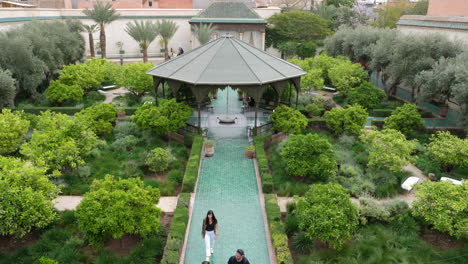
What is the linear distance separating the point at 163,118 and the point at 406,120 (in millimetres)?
Answer: 13869

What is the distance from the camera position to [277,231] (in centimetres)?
1102

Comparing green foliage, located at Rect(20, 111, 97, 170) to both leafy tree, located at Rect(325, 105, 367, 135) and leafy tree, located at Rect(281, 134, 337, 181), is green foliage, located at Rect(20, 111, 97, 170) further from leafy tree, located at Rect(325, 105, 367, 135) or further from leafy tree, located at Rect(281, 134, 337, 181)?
leafy tree, located at Rect(325, 105, 367, 135)

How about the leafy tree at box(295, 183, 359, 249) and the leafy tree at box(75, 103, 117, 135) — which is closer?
the leafy tree at box(295, 183, 359, 249)

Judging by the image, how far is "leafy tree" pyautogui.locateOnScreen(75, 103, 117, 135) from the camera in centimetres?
1844

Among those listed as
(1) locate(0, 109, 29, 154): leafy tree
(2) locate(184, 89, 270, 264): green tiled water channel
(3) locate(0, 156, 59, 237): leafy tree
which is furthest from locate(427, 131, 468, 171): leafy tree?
(1) locate(0, 109, 29, 154): leafy tree

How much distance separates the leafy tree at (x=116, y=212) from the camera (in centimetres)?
958

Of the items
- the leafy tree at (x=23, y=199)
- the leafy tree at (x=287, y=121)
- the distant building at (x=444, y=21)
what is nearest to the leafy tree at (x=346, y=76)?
the distant building at (x=444, y=21)

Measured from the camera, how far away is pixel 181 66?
66.1ft

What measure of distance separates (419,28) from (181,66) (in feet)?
77.9

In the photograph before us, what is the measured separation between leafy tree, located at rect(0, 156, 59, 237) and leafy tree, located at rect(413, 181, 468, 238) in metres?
11.9

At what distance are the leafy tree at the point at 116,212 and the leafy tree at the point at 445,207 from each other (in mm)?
8716

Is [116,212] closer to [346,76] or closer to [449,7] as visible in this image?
[346,76]

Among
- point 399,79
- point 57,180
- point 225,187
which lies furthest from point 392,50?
point 57,180

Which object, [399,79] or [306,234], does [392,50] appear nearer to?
[399,79]
